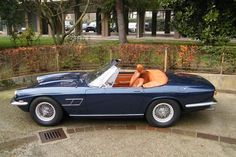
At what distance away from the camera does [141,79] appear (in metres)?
5.28

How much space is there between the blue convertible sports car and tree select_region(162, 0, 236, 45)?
6.22m

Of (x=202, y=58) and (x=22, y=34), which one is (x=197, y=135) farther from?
(x=22, y=34)

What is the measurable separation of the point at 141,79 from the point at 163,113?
0.73 metres

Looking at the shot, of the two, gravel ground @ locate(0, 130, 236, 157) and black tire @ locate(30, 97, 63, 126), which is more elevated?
black tire @ locate(30, 97, 63, 126)

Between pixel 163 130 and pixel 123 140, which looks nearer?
pixel 123 140

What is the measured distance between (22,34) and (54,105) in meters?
9.21

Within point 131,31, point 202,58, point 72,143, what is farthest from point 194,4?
point 131,31

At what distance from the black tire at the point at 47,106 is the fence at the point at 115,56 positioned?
314 cm

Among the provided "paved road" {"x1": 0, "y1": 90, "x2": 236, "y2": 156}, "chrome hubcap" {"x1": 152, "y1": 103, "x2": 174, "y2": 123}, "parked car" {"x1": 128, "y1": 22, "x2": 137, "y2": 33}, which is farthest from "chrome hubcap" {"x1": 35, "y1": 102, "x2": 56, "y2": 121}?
"parked car" {"x1": 128, "y1": 22, "x2": 137, "y2": 33}

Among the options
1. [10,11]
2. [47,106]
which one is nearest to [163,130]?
[47,106]

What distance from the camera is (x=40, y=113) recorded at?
5.24 m

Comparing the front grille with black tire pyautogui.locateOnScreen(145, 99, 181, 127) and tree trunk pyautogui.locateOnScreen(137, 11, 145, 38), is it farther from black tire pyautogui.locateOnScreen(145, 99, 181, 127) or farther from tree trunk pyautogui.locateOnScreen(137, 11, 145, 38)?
tree trunk pyautogui.locateOnScreen(137, 11, 145, 38)

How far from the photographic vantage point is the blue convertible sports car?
5.02m

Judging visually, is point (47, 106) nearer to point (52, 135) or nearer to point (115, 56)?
point (52, 135)
